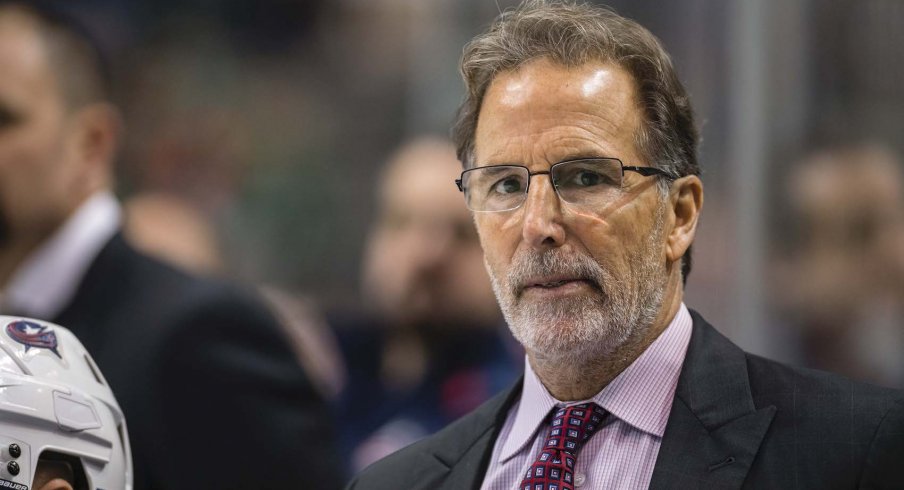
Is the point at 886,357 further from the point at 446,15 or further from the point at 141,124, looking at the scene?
the point at 141,124

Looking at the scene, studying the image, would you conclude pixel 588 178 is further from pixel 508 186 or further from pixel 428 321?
pixel 428 321

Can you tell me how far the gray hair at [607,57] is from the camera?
8.86 feet

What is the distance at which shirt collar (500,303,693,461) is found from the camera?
8.50 feet

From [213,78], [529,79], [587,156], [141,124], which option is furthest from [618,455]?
[213,78]

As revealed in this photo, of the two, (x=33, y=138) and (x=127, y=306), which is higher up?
(x=33, y=138)

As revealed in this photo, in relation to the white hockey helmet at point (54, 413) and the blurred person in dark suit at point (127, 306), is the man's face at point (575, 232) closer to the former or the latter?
the white hockey helmet at point (54, 413)

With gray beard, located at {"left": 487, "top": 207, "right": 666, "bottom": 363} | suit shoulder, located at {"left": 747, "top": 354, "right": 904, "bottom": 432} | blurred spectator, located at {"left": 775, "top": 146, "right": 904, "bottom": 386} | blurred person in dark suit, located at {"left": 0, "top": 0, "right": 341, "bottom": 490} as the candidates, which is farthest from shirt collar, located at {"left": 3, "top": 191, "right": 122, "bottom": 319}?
blurred spectator, located at {"left": 775, "top": 146, "right": 904, "bottom": 386}

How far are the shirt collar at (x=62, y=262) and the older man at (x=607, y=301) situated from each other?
5.58ft

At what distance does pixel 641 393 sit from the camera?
2621 millimetres

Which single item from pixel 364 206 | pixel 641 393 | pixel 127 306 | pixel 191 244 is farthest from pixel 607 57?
pixel 364 206

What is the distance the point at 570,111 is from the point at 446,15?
386 cm

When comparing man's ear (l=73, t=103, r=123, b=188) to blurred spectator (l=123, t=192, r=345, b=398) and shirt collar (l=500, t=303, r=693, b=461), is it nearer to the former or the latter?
blurred spectator (l=123, t=192, r=345, b=398)

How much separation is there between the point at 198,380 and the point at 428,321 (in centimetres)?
120

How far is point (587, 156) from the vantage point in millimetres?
2605
